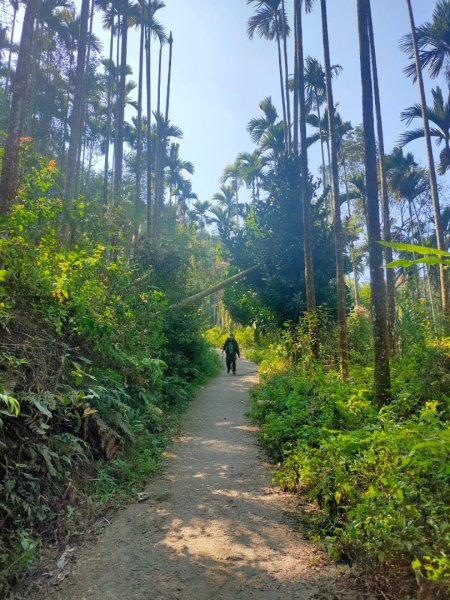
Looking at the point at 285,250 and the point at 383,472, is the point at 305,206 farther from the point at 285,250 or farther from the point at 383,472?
the point at 383,472

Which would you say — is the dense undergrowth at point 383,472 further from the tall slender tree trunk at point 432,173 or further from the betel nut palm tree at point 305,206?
the tall slender tree trunk at point 432,173

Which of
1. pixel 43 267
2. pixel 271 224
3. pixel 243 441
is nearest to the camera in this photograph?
pixel 43 267

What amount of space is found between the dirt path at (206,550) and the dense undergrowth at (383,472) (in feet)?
0.97

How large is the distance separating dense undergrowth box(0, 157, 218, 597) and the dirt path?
1.41 feet

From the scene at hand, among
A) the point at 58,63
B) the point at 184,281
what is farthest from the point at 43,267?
the point at 58,63

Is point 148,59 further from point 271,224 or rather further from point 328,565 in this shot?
point 328,565

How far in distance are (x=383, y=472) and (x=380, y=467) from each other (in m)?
0.15

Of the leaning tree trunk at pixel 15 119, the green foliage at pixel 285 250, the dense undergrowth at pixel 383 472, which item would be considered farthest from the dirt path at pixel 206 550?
the green foliage at pixel 285 250

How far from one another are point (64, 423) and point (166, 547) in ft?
6.25

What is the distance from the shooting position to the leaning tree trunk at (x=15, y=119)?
18.6ft

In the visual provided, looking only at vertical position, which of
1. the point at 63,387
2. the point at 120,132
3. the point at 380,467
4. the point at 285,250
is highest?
the point at 120,132

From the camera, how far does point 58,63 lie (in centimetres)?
1994

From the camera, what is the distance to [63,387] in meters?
4.44

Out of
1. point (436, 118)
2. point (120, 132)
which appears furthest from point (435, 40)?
point (120, 132)
